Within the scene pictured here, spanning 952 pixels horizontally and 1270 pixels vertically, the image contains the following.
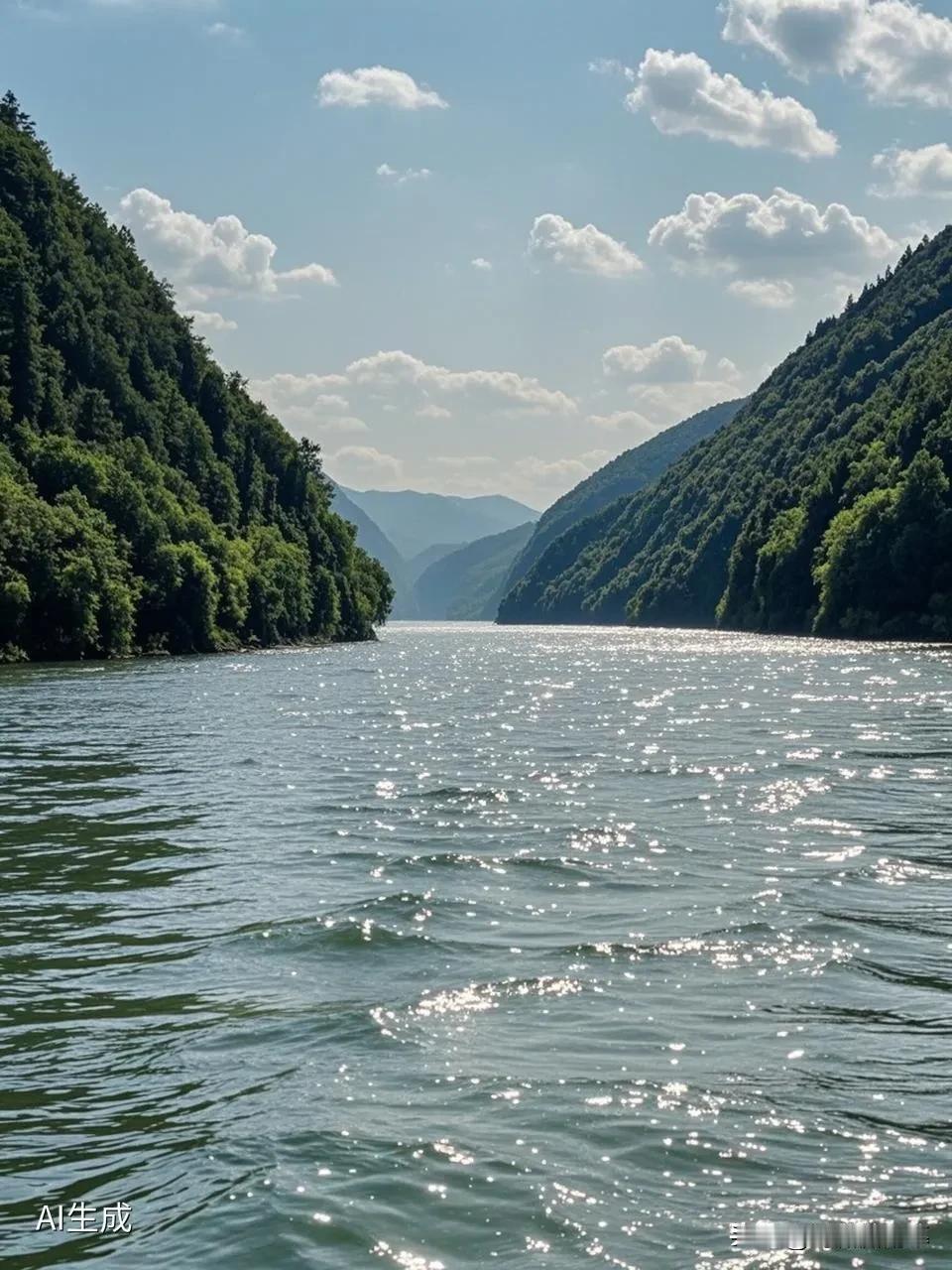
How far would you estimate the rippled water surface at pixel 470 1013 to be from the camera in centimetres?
938

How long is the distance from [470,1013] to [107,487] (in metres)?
112

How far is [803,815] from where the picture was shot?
2655 centimetres

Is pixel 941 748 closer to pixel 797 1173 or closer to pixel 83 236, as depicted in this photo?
pixel 797 1173

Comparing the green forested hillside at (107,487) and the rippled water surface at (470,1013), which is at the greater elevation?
the green forested hillside at (107,487)

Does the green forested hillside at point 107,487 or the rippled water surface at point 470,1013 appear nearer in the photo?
the rippled water surface at point 470,1013

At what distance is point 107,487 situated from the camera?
11969 cm

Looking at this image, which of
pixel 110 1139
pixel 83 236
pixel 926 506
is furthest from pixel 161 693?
pixel 83 236

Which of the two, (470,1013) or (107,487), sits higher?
(107,487)

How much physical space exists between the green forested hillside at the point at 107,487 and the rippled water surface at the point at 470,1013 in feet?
222

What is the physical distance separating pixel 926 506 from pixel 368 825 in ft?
400

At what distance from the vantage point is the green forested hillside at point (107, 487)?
322ft

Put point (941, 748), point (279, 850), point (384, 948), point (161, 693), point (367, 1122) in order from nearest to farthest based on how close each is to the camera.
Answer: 1. point (367, 1122)
2. point (384, 948)
3. point (279, 850)
4. point (941, 748)
5. point (161, 693)

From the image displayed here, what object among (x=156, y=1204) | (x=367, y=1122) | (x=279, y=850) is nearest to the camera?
(x=156, y=1204)

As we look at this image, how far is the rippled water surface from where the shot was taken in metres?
9.38
